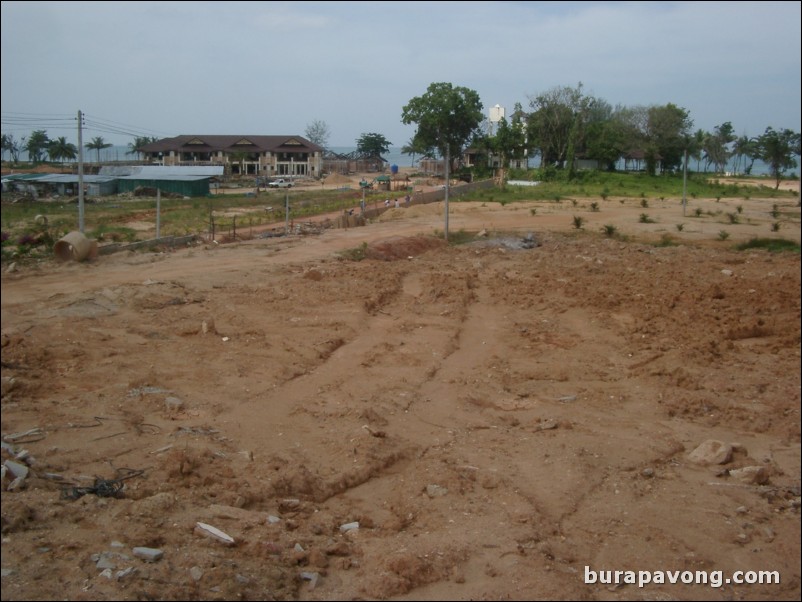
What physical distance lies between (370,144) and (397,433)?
2777 inches

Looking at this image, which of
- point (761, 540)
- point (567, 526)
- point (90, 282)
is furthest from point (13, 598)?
point (90, 282)

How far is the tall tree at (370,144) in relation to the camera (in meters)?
Result: 75.9

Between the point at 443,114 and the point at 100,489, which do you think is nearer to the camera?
the point at 100,489

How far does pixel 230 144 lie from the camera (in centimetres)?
6850

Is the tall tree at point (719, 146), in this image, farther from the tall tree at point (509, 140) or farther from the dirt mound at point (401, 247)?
the dirt mound at point (401, 247)

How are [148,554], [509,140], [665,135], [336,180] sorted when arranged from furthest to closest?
[336,180]
[509,140]
[665,135]
[148,554]

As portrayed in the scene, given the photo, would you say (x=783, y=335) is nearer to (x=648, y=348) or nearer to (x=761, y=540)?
(x=648, y=348)

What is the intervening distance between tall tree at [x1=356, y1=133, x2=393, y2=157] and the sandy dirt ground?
203 feet

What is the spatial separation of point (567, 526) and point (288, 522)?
208cm

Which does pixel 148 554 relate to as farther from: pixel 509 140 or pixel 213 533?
pixel 509 140

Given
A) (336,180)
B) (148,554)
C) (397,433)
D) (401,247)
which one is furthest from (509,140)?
(148,554)

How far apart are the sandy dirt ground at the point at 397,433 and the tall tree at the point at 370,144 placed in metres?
61.9

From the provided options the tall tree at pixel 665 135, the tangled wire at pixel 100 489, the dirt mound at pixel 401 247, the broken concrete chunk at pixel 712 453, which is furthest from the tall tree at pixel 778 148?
the tangled wire at pixel 100 489

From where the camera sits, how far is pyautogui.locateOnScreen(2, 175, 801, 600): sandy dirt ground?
15.8 feet
